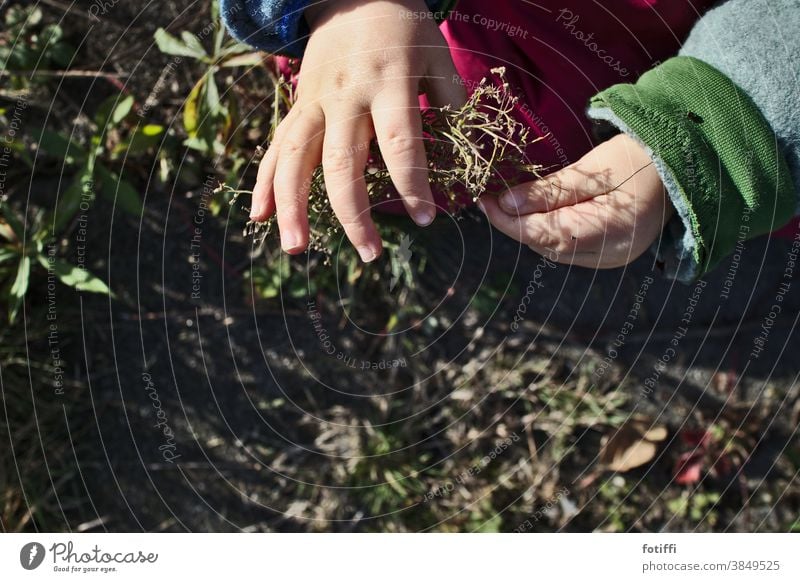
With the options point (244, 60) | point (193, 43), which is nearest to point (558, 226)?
point (244, 60)

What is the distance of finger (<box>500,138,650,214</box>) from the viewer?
848mm

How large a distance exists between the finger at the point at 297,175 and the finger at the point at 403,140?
75mm

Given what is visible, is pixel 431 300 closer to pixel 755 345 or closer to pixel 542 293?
pixel 542 293

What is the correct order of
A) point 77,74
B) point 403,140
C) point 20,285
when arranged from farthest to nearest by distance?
1. point 77,74
2. point 20,285
3. point 403,140

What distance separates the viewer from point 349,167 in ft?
2.55

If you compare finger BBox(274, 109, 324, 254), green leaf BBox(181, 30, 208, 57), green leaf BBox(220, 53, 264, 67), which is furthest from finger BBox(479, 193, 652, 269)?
green leaf BBox(181, 30, 208, 57)

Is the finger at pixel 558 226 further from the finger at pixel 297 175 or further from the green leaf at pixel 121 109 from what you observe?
the green leaf at pixel 121 109

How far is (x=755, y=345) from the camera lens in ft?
4.25

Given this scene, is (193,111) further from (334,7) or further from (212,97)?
(334,7)

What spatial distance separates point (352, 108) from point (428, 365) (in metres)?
0.60

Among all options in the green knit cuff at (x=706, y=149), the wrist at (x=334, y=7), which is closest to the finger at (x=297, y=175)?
the wrist at (x=334, y=7)

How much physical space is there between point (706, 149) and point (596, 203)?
5.2 inches

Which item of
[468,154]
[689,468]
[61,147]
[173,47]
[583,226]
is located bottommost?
→ [689,468]
